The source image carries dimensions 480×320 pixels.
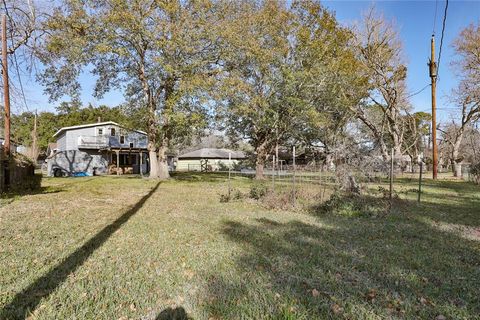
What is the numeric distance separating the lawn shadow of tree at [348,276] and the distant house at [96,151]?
25.7m

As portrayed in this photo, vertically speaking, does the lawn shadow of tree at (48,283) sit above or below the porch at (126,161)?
below

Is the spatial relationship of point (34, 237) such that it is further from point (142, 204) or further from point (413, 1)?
point (413, 1)

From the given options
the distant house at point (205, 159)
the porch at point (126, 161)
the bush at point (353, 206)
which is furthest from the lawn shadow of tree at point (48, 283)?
the distant house at point (205, 159)

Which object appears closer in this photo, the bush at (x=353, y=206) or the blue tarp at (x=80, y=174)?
the bush at (x=353, y=206)

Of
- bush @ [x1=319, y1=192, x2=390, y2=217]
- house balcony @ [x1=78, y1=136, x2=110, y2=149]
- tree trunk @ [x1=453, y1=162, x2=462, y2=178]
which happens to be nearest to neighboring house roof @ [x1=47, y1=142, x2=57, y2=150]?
house balcony @ [x1=78, y1=136, x2=110, y2=149]

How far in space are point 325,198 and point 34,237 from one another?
717 cm

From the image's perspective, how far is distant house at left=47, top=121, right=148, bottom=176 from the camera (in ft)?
91.3

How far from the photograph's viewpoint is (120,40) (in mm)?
16578

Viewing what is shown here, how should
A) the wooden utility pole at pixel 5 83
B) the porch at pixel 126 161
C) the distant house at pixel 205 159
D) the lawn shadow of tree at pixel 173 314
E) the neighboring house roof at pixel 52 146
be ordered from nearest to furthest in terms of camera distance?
the lawn shadow of tree at pixel 173 314
the wooden utility pole at pixel 5 83
the porch at pixel 126 161
the neighboring house roof at pixel 52 146
the distant house at pixel 205 159

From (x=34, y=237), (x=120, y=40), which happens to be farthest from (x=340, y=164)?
(x=120, y=40)

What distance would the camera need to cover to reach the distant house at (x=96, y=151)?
27828 mm

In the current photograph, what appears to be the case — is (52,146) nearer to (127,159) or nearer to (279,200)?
(127,159)

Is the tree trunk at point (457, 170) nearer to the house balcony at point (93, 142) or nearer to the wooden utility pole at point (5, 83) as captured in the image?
the wooden utility pole at point (5, 83)

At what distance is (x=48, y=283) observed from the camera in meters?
3.40
